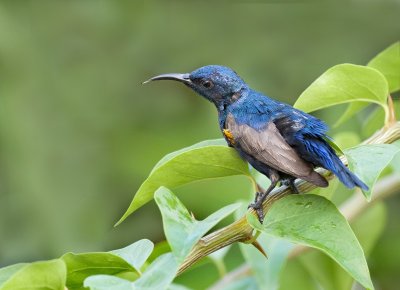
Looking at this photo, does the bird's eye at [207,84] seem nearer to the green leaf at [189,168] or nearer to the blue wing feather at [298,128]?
the blue wing feather at [298,128]

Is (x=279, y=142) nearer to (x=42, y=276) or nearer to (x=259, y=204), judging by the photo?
(x=259, y=204)

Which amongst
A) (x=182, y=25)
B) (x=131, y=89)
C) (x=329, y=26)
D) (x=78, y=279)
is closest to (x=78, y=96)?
(x=131, y=89)

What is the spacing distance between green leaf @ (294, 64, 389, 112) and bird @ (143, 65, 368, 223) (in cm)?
6

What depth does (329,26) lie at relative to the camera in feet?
13.6

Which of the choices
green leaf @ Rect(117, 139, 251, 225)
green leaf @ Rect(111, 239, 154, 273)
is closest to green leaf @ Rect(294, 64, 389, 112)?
green leaf @ Rect(117, 139, 251, 225)

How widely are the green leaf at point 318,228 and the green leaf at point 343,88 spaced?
35 centimetres

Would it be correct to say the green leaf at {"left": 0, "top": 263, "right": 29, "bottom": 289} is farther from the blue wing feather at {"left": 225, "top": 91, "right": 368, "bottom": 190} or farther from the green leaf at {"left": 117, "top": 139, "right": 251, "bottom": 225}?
the blue wing feather at {"left": 225, "top": 91, "right": 368, "bottom": 190}

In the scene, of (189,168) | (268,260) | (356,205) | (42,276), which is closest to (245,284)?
(268,260)

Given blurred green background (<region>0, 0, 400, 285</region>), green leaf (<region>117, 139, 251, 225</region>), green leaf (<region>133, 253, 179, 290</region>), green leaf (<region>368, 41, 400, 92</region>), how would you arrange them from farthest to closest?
blurred green background (<region>0, 0, 400, 285</region>) < green leaf (<region>368, 41, 400, 92</region>) < green leaf (<region>117, 139, 251, 225</region>) < green leaf (<region>133, 253, 179, 290</region>)

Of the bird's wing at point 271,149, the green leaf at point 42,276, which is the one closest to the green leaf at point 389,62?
the bird's wing at point 271,149

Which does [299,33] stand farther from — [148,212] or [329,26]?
[148,212]

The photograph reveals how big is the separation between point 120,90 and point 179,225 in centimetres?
274

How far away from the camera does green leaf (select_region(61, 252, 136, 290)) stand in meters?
1.27

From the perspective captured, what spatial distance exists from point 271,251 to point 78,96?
206 centimetres
